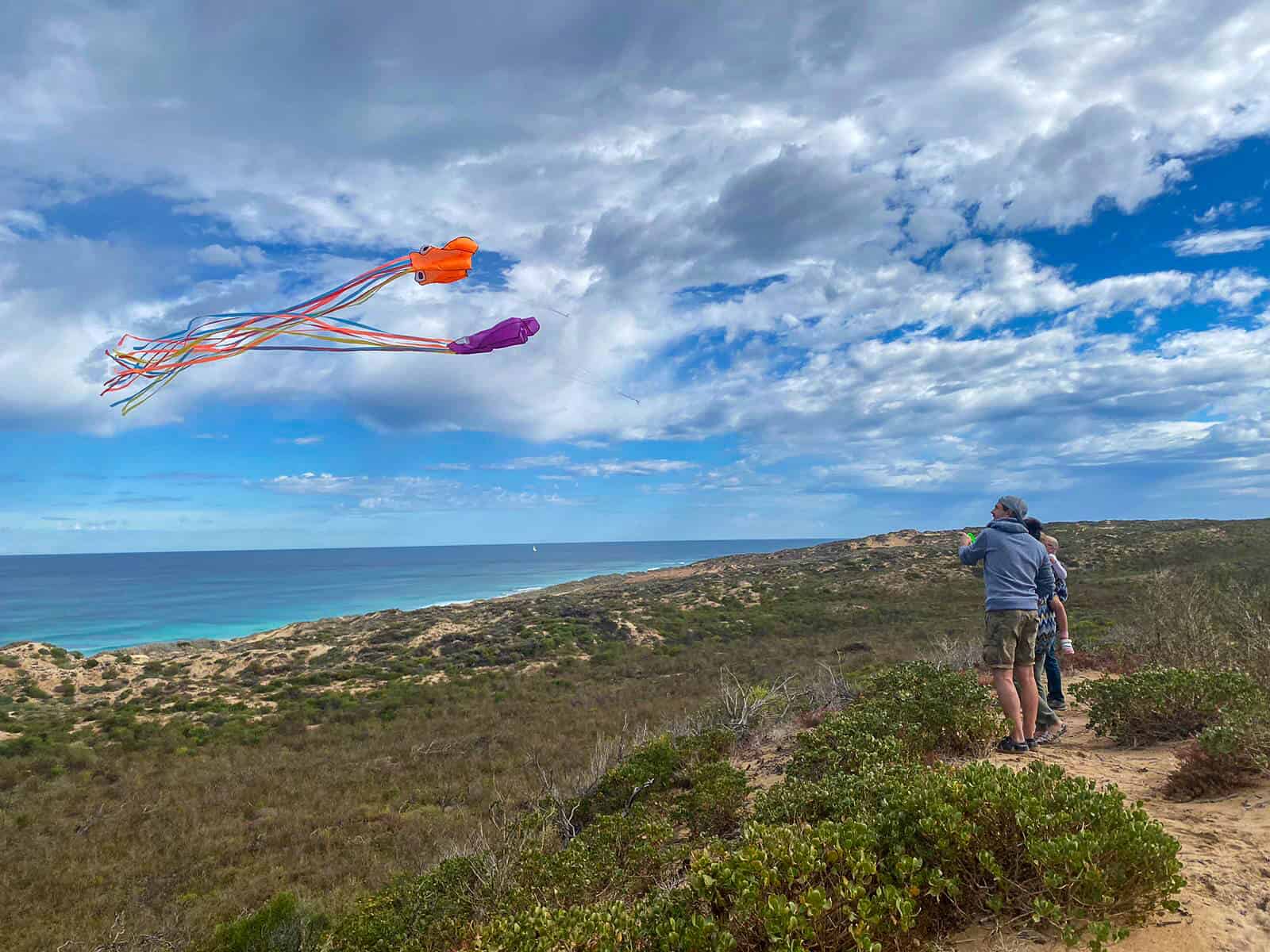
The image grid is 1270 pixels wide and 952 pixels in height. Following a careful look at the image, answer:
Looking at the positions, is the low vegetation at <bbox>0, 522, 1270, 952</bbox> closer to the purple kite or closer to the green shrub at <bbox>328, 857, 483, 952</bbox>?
the green shrub at <bbox>328, 857, 483, 952</bbox>

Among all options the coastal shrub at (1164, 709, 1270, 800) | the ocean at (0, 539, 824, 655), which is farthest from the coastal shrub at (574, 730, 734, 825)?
the ocean at (0, 539, 824, 655)

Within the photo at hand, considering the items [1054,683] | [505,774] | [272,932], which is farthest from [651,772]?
[505,774]

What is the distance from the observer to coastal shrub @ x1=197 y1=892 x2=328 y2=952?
518cm

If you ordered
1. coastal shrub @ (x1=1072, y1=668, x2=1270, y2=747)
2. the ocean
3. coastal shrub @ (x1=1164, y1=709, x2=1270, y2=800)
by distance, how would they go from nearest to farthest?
1. coastal shrub @ (x1=1164, y1=709, x2=1270, y2=800)
2. coastal shrub @ (x1=1072, y1=668, x2=1270, y2=747)
3. the ocean

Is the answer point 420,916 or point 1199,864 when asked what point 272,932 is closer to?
point 420,916

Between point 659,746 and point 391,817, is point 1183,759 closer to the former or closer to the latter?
point 659,746

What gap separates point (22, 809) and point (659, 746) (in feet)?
39.7

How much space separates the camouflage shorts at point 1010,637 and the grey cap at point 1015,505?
33.9 inches

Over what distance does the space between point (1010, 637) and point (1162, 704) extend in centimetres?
157

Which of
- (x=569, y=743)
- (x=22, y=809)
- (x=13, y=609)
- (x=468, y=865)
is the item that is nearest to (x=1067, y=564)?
(x=569, y=743)

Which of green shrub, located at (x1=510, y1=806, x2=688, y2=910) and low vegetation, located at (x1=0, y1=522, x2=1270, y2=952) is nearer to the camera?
low vegetation, located at (x1=0, y1=522, x2=1270, y2=952)

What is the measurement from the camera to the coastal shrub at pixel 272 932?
5176 mm

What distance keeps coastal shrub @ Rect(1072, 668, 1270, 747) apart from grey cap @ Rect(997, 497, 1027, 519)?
69.0 inches

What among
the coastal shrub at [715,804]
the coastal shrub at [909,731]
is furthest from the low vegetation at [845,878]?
the coastal shrub at [715,804]
